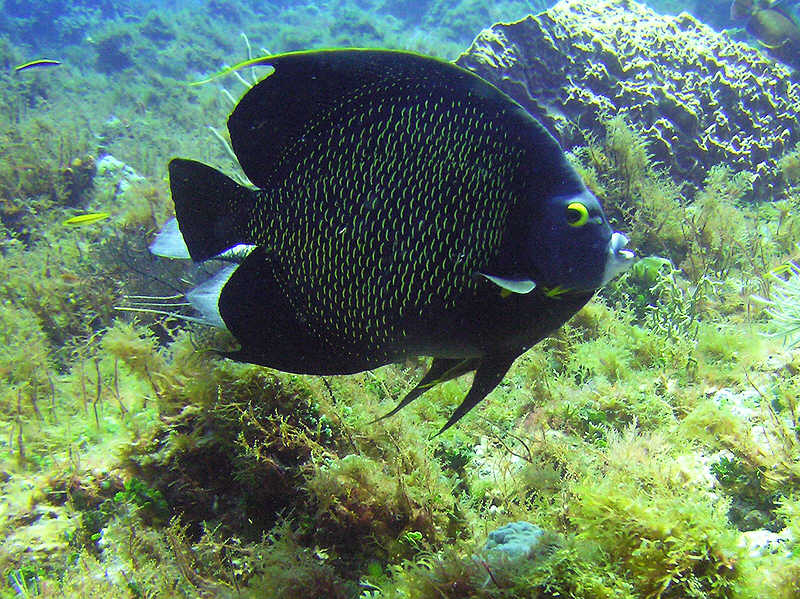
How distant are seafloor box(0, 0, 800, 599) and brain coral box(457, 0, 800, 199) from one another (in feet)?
0.15

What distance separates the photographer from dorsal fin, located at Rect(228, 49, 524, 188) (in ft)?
4.01

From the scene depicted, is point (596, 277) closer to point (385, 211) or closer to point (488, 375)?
point (488, 375)

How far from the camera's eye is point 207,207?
4.19ft

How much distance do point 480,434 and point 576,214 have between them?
1.82 metres

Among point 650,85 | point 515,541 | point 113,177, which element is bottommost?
point 113,177

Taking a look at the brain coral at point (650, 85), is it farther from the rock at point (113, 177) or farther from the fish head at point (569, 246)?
the rock at point (113, 177)

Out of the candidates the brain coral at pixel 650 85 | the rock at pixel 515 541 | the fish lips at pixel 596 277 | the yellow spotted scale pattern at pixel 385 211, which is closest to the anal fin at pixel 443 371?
the yellow spotted scale pattern at pixel 385 211

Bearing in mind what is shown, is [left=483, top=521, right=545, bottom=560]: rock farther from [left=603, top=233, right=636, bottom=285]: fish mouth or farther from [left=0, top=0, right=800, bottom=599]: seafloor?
[left=603, top=233, right=636, bottom=285]: fish mouth

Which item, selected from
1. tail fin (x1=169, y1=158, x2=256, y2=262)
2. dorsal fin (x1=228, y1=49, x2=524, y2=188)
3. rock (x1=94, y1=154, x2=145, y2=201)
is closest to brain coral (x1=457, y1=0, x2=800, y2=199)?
dorsal fin (x1=228, y1=49, x2=524, y2=188)

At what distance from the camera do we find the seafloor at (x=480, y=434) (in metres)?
1.56

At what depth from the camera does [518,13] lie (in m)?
21.4

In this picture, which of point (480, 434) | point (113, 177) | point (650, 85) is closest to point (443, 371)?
point (480, 434)

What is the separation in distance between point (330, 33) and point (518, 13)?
31.5 feet

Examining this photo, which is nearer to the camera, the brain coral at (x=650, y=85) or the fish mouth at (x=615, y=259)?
the fish mouth at (x=615, y=259)
